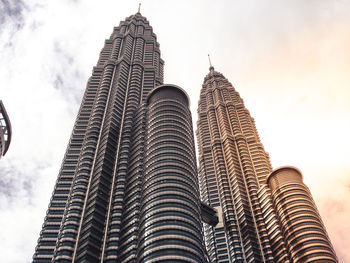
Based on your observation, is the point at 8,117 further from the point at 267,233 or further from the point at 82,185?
the point at 267,233

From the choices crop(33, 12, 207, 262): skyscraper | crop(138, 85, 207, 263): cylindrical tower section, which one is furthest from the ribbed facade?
crop(33, 12, 207, 262): skyscraper

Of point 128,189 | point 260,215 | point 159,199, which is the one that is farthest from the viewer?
point 260,215

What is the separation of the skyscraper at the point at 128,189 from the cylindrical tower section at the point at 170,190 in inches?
11.9

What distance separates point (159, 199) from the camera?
115125mm

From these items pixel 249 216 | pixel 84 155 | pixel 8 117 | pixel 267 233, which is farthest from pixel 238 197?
pixel 8 117

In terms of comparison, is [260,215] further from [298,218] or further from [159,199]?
[159,199]

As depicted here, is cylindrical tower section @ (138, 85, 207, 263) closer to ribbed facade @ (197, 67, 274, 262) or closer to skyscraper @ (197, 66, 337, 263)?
ribbed facade @ (197, 67, 274, 262)

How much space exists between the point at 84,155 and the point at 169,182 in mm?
48643

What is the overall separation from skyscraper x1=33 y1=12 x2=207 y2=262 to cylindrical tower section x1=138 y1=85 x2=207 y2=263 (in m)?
0.30

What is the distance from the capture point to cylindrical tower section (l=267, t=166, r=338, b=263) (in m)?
126

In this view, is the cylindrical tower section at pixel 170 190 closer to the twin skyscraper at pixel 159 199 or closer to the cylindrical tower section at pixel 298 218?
the twin skyscraper at pixel 159 199

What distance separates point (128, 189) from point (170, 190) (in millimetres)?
27869

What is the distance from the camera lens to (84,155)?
150125 mm

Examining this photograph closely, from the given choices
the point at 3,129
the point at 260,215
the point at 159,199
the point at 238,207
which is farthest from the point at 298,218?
the point at 3,129
